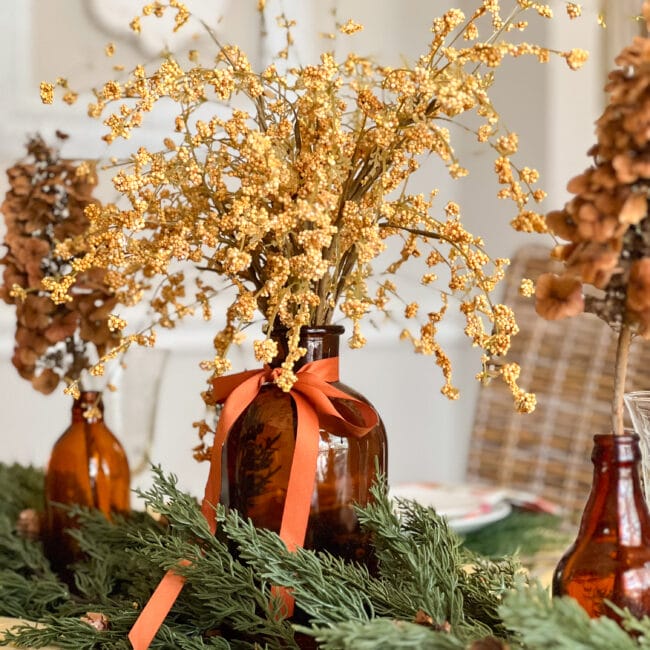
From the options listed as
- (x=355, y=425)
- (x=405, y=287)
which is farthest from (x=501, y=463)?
(x=355, y=425)

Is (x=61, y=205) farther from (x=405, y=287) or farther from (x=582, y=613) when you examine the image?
(x=405, y=287)

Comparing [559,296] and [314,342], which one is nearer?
[559,296]

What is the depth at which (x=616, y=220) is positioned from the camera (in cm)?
52

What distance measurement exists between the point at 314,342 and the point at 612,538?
0.28m

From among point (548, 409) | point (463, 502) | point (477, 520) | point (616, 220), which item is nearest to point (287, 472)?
point (616, 220)

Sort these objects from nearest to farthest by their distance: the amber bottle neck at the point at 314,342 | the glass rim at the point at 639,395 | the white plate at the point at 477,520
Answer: the glass rim at the point at 639,395 → the amber bottle neck at the point at 314,342 → the white plate at the point at 477,520

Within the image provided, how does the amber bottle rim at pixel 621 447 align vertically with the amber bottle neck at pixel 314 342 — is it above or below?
below

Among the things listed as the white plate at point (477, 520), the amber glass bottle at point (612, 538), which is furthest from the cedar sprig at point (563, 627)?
the white plate at point (477, 520)

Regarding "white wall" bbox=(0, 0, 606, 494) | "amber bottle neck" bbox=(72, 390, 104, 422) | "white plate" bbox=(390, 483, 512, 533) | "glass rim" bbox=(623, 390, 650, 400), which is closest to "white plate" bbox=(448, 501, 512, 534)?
"white plate" bbox=(390, 483, 512, 533)

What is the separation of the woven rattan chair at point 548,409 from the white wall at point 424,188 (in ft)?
1.48

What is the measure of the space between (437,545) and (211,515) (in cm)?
18

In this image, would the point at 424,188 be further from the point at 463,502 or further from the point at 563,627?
the point at 563,627

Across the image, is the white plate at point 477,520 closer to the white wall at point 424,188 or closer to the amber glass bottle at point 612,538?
the white wall at point 424,188

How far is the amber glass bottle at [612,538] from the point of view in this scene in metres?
0.56
